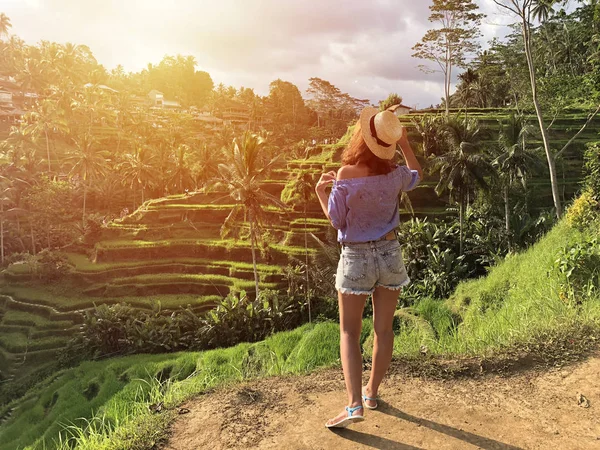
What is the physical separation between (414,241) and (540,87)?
9301 millimetres

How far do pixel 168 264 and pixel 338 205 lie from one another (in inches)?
1000

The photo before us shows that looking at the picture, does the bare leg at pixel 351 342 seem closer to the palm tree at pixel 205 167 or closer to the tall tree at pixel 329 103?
the palm tree at pixel 205 167

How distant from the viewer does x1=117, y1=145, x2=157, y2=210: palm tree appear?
1490 inches

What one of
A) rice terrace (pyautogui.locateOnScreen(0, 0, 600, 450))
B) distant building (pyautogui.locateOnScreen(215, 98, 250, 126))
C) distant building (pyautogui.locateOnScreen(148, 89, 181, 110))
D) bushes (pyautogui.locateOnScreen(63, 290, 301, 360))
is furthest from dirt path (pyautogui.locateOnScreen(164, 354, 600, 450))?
distant building (pyautogui.locateOnScreen(148, 89, 181, 110))

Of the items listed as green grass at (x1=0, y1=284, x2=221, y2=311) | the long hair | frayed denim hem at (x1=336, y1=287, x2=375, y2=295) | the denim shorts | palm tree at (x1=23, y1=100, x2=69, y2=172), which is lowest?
green grass at (x1=0, y1=284, x2=221, y2=311)

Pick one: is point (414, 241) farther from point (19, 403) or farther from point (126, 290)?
point (19, 403)

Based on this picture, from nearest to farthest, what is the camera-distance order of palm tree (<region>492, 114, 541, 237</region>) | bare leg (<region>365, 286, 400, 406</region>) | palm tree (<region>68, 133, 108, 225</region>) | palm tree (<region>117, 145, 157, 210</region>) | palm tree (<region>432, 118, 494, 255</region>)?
bare leg (<region>365, 286, 400, 406</region>) < palm tree (<region>432, 118, 494, 255</region>) < palm tree (<region>492, 114, 541, 237</region>) < palm tree (<region>68, 133, 108, 225</region>) < palm tree (<region>117, 145, 157, 210</region>)

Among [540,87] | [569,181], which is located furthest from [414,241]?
[569,181]

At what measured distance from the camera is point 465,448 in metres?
2.18

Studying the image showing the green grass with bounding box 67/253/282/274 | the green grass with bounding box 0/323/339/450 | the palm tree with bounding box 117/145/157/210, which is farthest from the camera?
the palm tree with bounding box 117/145/157/210

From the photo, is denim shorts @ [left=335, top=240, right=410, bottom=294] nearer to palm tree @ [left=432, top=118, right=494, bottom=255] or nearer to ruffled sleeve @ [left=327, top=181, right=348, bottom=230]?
ruffled sleeve @ [left=327, top=181, right=348, bottom=230]

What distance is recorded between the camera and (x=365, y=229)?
2.43 m

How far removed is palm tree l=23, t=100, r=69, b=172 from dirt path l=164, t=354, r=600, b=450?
4523 cm

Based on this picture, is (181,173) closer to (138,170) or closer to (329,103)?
(138,170)
